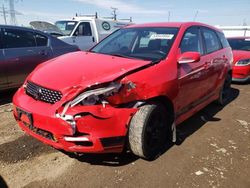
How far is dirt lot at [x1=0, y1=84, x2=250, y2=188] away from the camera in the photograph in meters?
2.92

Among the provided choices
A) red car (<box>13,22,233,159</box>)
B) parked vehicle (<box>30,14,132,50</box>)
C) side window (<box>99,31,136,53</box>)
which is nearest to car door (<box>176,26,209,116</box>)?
red car (<box>13,22,233,159</box>)

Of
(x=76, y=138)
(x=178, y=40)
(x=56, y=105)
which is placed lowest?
(x=76, y=138)

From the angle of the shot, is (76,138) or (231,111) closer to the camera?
(76,138)

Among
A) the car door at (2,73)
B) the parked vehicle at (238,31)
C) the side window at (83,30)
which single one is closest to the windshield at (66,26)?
the side window at (83,30)

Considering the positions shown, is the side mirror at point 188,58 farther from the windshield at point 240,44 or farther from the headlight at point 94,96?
the windshield at point 240,44

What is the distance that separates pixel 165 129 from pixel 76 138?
135cm

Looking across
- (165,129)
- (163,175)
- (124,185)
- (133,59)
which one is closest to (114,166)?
(124,185)

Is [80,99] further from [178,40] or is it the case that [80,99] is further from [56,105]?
[178,40]

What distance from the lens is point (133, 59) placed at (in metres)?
3.52

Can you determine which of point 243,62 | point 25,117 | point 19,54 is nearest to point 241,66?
point 243,62

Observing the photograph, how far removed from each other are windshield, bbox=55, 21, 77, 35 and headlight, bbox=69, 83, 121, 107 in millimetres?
9022

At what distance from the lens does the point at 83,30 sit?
11.1 metres

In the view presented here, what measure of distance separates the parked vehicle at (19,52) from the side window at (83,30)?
4763 millimetres

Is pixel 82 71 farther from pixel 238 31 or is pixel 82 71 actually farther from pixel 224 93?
pixel 238 31
